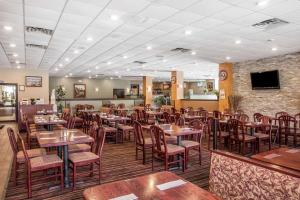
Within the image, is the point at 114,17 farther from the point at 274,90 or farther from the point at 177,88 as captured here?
the point at 177,88

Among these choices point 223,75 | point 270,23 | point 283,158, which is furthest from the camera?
point 223,75

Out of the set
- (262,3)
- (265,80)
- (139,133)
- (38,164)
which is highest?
(262,3)

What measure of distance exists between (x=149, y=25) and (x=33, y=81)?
36.1 feet

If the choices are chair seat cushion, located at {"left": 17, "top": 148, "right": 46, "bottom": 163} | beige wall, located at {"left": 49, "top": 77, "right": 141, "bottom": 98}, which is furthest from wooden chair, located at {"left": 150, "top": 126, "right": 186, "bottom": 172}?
beige wall, located at {"left": 49, "top": 77, "right": 141, "bottom": 98}

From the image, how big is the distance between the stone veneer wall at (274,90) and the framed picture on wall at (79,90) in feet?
50.5

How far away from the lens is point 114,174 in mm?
4195

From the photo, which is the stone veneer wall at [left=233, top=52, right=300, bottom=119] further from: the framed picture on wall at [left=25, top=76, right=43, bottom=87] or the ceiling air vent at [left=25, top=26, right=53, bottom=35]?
the framed picture on wall at [left=25, top=76, right=43, bottom=87]

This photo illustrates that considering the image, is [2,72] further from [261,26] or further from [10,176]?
[261,26]

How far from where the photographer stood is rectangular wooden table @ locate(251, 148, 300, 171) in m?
2.34

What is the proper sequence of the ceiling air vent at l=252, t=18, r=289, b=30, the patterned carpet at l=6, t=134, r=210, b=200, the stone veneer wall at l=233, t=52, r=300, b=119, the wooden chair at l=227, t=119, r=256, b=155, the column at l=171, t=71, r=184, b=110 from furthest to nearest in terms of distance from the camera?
the column at l=171, t=71, r=184, b=110 → the stone veneer wall at l=233, t=52, r=300, b=119 → the wooden chair at l=227, t=119, r=256, b=155 → the ceiling air vent at l=252, t=18, r=289, b=30 → the patterned carpet at l=6, t=134, r=210, b=200

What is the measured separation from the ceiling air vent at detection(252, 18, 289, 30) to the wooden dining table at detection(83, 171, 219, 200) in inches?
174

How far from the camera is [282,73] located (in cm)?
885

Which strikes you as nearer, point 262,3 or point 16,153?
point 16,153

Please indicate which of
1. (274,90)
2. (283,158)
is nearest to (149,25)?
(283,158)
